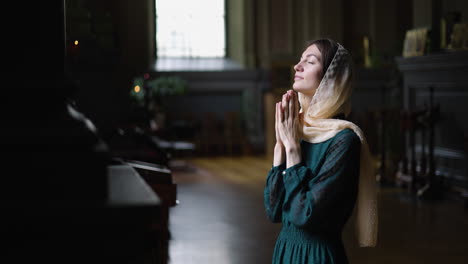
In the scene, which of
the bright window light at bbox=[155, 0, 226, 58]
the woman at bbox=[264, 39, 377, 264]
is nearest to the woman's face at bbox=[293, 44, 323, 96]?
the woman at bbox=[264, 39, 377, 264]

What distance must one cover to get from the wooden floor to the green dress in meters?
3.04

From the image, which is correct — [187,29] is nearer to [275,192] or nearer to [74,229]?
[275,192]

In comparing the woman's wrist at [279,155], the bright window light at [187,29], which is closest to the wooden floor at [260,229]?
the woman's wrist at [279,155]

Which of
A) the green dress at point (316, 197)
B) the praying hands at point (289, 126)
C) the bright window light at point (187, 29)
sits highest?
the bright window light at point (187, 29)

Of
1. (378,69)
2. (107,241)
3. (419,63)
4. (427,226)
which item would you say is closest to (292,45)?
(378,69)

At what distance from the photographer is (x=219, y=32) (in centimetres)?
1530

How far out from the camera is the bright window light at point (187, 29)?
14.9 meters

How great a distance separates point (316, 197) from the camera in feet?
7.02

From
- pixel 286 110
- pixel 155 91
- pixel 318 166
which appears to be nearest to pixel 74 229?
pixel 286 110

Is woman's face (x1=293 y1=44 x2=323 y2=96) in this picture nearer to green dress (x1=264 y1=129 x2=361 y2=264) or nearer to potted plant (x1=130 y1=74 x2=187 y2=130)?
green dress (x1=264 y1=129 x2=361 y2=264)

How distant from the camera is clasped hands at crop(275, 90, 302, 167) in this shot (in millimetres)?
2143

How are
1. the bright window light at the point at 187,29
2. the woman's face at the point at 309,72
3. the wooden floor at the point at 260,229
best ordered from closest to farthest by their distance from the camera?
the woman's face at the point at 309,72, the wooden floor at the point at 260,229, the bright window light at the point at 187,29

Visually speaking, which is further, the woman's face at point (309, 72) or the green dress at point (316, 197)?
the woman's face at point (309, 72)

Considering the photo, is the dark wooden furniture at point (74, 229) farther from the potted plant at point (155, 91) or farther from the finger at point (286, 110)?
the potted plant at point (155, 91)
